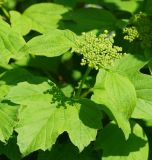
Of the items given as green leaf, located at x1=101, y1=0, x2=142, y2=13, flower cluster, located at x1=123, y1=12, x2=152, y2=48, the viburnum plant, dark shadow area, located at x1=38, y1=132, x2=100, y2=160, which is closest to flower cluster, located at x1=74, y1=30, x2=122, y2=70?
the viburnum plant

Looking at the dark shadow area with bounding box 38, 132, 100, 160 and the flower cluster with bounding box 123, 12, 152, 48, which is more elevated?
the flower cluster with bounding box 123, 12, 152, 48

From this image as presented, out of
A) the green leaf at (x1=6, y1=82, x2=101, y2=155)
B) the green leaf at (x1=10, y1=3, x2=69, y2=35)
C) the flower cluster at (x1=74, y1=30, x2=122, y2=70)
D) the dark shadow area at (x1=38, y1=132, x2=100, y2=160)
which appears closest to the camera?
the flower cluster at (x1=74, y1=30, x2=122, y2=70)

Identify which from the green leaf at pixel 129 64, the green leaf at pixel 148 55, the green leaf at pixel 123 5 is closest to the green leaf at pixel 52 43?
the green leaf at pixel 129 64

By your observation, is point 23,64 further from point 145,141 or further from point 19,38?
point 145,141

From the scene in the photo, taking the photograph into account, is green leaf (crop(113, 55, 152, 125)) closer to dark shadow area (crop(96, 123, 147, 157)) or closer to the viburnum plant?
the viburnum plant

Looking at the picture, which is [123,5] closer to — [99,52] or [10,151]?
[99,52]

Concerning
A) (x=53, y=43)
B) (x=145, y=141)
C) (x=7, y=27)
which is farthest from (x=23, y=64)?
(x=145, y=141)
